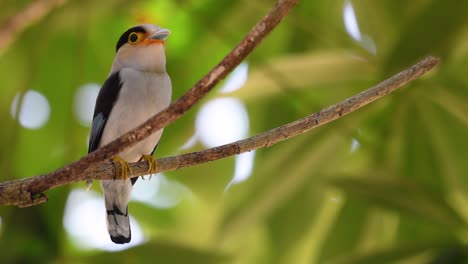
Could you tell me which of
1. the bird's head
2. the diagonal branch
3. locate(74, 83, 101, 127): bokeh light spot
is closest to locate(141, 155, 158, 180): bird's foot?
the diagonal branch

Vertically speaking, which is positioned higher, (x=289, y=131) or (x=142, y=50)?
(x=142, y=50)

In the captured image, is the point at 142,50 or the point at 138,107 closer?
the point at 138,107

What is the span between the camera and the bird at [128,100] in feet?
8.68

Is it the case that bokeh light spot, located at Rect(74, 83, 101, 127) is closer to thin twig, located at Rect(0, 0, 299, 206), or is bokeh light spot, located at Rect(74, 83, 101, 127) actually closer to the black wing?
the black wing

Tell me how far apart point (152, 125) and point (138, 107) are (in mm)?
1243

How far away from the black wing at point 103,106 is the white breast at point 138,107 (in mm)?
26

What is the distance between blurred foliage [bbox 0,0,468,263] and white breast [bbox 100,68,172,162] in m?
0.50

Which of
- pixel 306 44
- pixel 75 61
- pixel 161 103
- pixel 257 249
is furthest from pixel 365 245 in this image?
pixel 75 61

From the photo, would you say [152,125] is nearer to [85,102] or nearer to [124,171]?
[124,171]

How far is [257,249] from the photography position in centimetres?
367

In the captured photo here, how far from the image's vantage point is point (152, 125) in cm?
143

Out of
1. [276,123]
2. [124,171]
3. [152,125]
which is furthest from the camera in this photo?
[276,123]

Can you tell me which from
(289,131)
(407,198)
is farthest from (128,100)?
(289,131)

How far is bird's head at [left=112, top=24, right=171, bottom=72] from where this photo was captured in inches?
109
